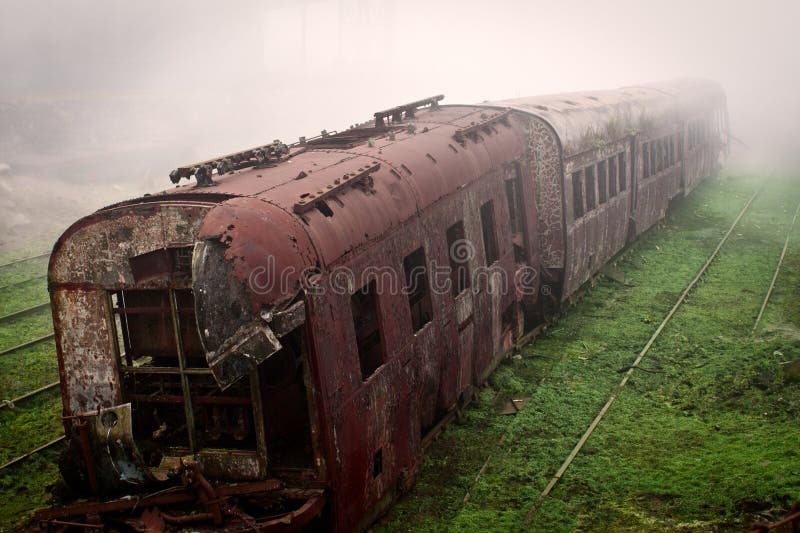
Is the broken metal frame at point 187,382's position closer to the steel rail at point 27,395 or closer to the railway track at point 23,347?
the railway track at point 23,347

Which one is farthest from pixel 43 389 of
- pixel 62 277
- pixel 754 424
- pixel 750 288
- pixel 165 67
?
pixel 165 67

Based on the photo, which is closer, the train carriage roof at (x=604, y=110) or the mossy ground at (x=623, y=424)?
the mossy ground at (x=623, y=424)

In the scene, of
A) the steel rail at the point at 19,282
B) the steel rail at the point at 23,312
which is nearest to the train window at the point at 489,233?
the steel rail at the point at 23,312

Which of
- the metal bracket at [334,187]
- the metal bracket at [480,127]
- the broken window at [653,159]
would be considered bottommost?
the broken window at [653,159]

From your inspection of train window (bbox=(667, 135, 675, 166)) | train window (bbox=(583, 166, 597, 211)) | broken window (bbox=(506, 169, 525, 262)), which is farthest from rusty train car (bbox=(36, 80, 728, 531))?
train window (bbox=(667, 135, 675, 166))

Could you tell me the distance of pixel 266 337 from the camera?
5555mm

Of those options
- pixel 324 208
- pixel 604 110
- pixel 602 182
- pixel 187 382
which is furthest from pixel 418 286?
pixel 604 110

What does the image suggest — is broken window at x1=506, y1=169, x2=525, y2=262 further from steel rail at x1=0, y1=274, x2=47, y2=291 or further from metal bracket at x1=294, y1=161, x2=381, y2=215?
steel rail at x1=0, y1=274, x2=47, y2=291

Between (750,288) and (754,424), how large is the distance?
6272mm

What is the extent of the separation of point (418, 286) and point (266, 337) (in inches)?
116

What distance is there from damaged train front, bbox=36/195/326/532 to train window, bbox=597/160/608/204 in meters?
9.04

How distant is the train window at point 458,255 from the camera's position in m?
8.98

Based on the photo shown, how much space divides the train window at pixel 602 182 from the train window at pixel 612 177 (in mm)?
334

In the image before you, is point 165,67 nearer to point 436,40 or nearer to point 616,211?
point 436,40
